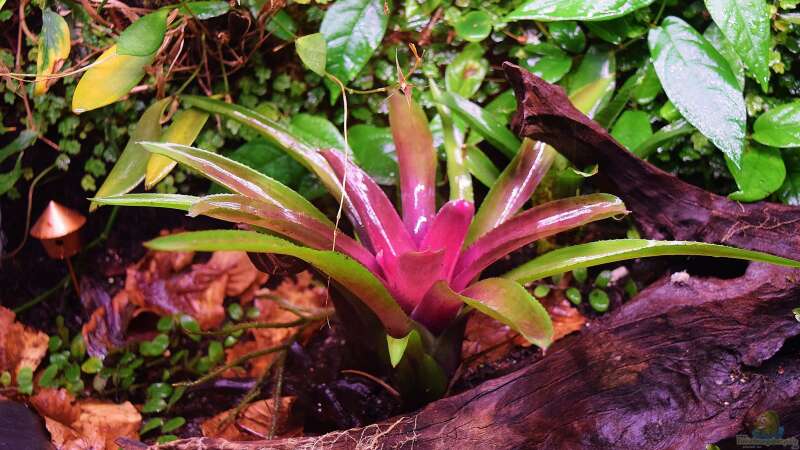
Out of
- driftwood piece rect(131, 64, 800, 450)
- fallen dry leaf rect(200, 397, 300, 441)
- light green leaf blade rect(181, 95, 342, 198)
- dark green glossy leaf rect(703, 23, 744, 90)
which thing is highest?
dark green glossy leaf rect(703, 23, 744, 90)

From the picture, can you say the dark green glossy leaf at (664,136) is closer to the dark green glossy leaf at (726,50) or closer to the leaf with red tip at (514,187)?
the dark green glossy leaf at (726,50)

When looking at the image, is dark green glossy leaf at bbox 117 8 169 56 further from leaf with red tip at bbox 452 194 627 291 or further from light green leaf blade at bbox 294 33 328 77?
leaf with red tip at bbox 452 194 627 291

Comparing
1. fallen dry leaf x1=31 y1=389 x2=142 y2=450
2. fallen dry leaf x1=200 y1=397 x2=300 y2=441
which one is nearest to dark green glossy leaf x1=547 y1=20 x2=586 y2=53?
fallen dry leaf x1=200 y1=397 x2=300 y2=441

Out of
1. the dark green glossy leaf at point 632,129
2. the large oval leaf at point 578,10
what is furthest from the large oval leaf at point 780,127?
the large oval leaf at point 578,10

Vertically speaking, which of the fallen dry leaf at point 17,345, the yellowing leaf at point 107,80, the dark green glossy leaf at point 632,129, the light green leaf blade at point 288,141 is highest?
the dark green glossy leaf at point 632,129

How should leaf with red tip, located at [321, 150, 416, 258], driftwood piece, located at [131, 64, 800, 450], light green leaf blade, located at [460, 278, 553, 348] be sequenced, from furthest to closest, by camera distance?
leaf with red tip, located at [321, 150, 416, 258] → driftwood piece, located at [131, 64, 800, 450] → light green leaf blade, located at [460, 278, 553, 348]
